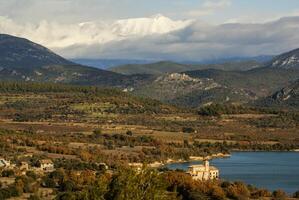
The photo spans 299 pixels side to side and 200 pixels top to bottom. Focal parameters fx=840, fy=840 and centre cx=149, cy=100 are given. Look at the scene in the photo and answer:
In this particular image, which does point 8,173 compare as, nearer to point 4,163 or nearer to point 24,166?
point 4,163

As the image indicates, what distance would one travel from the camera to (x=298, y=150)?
140 meters

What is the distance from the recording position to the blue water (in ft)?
294

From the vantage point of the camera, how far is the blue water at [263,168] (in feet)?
294

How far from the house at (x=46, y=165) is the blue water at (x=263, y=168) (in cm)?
1845

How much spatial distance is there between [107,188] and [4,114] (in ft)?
435

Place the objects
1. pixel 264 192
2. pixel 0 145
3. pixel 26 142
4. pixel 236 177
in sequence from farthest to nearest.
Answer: pixel 26 142 → pixel 0 145 → pixel 236 177 → pixel 264 192

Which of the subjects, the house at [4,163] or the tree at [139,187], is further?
the house at [4,163]

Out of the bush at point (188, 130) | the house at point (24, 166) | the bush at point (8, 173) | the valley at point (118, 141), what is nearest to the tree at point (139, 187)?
the valley at point (118, 141)

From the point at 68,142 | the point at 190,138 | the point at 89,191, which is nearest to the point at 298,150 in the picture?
the point at 190,138

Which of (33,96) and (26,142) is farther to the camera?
(33,96)

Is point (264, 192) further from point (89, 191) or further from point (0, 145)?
point (0, 145)

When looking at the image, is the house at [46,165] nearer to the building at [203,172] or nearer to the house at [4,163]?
the house at [4,163]

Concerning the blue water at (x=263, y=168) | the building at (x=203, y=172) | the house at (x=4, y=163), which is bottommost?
the blue water at (x=263, y=168)

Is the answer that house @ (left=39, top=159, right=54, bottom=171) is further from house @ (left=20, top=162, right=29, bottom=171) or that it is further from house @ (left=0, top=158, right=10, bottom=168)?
house @ (left=0, top=158, right=10, bottom=168)
